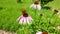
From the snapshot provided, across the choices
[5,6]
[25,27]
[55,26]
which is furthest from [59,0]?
[25,27]

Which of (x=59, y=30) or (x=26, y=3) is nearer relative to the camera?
(x=59, y=30)

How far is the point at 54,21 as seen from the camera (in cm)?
611

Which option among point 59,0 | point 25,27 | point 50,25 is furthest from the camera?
point 59,0

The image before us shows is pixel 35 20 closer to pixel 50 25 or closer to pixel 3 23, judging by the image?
pixel 50 25

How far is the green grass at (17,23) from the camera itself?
5283 mm

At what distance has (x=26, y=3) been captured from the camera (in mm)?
7934

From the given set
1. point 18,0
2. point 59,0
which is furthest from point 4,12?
point 59,0

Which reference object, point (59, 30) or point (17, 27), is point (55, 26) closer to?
point (59, 30)

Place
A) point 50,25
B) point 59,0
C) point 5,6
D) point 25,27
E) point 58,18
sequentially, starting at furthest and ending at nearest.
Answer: point 59,0, point 5,6, point 58,18, point 50,25, point 25,27

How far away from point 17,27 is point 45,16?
3.50ft

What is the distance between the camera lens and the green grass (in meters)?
5.28

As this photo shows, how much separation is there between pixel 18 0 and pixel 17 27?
2.36 meters

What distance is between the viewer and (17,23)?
5.84m

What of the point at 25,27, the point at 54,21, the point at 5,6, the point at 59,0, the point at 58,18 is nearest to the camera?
the point at 25,27
